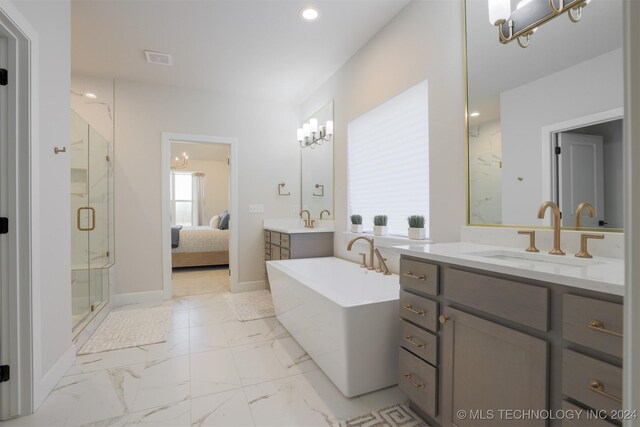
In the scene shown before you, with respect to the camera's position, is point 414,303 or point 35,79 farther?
A: point 35,79

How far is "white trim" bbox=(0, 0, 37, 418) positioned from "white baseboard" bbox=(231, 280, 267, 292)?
2.59m

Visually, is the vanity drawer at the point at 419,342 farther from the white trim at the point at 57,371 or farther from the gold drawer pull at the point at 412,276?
the white trim at the point at 57,371

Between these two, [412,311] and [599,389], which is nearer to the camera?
[599,389]

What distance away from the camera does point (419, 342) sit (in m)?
1.56

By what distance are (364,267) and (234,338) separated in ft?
4.30

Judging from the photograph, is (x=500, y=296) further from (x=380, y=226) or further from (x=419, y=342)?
(x=380, y=226)

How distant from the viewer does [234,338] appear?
270cm

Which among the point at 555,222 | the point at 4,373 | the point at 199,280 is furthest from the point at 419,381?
the point at 199,280

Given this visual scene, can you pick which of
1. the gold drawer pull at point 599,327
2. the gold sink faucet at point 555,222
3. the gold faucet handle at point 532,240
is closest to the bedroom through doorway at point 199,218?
the gold faucet handle at point 532,240

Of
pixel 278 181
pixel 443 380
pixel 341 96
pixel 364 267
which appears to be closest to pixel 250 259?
pixel 278 181

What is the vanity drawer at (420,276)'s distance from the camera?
4.81ft

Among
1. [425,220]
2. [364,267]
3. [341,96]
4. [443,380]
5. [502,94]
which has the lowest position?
[443,380]

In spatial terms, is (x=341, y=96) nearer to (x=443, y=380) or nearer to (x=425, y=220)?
(x=425, y=220)

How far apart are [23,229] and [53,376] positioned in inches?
38.8
